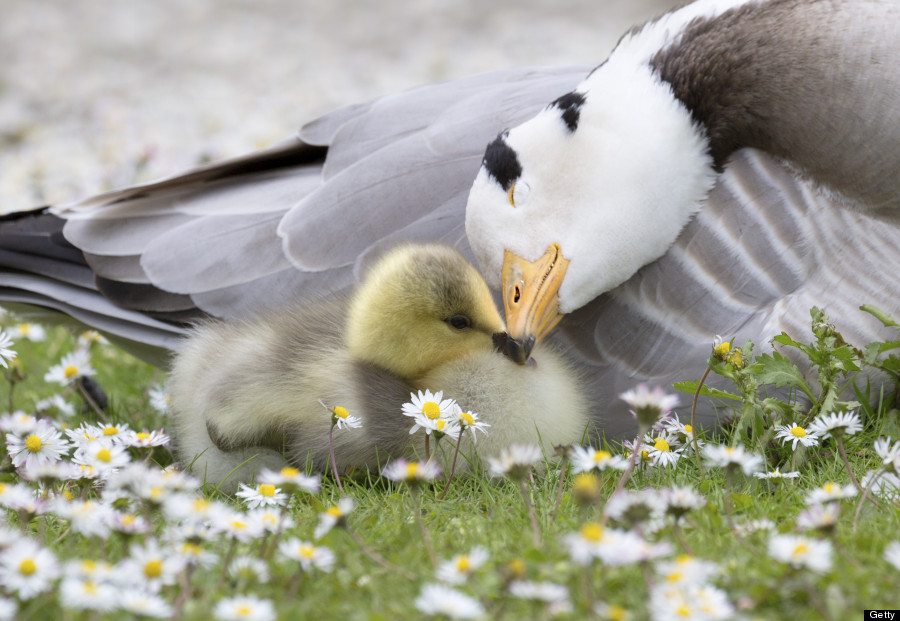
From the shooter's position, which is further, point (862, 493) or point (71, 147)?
point (71, 147)

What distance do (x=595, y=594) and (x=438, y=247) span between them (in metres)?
1.31

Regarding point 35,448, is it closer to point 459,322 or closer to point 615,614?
point 459,322

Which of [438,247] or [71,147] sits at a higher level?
[438,247]

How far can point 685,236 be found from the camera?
313 centimetres

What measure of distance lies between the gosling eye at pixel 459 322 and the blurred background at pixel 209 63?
3.88m

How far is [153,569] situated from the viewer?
1.94 meters

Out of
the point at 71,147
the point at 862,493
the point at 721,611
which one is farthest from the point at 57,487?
the point at 71,147

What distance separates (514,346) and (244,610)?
1233 millimetres

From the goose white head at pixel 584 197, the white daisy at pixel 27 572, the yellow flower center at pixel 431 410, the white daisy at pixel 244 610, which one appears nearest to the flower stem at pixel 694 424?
the goose white head at pixel 584 197

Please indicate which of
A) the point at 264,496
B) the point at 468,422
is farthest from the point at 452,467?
the point at 264,496

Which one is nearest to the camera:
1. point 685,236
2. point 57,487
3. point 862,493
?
point 862,493

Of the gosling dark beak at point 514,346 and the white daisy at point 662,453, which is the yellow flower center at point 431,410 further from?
the white daisy at point 662,453

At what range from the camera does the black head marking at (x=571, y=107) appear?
3.12 meters

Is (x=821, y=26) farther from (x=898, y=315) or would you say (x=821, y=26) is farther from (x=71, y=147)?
(x=71, y=147)
